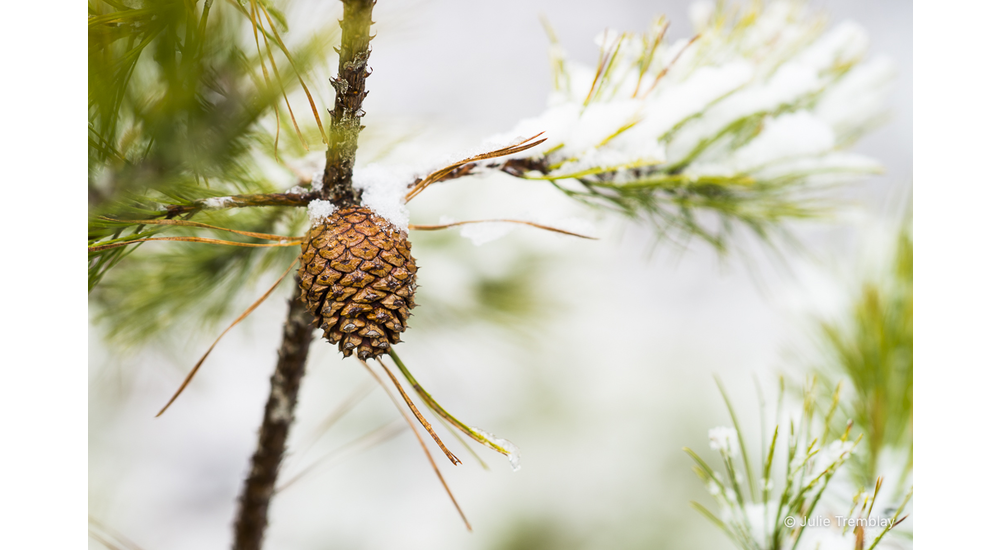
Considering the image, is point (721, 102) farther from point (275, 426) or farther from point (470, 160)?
point (275, 426)

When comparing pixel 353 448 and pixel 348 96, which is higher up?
pixel 353 448

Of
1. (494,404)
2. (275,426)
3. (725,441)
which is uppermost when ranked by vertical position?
(494,404)

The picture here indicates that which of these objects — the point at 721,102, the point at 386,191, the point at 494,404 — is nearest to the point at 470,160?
the point at 386,191

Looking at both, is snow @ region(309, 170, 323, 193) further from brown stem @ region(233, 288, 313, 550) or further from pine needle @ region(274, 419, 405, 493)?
pine needle @ region(274, 419, 405, 493)

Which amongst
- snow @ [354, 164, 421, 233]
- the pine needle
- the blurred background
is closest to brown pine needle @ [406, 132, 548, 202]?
snow @ [354, 164, 421, 233]

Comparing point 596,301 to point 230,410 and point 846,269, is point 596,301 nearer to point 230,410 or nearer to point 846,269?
point 846,269
